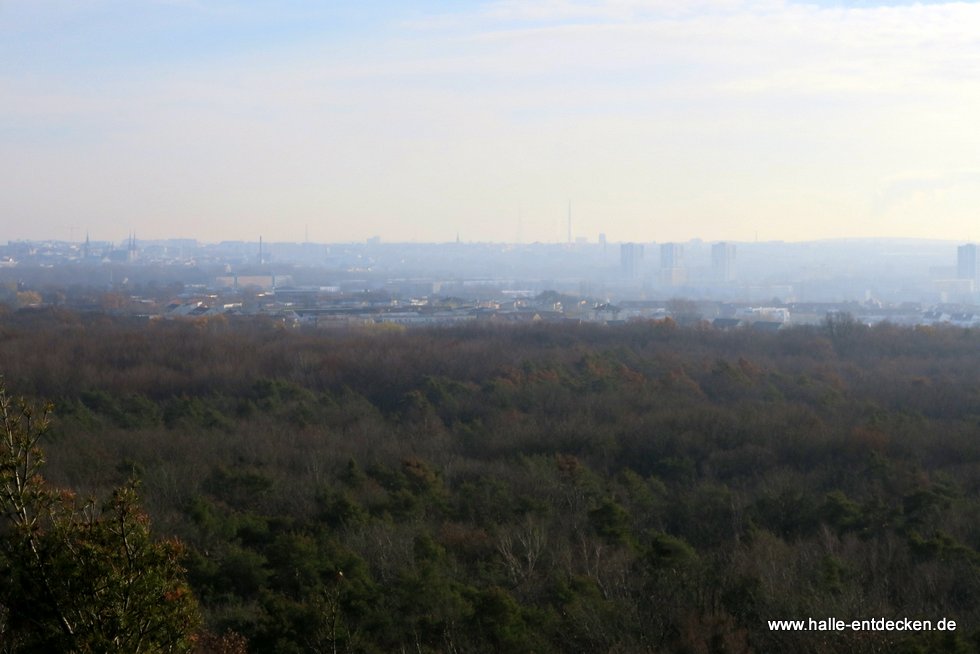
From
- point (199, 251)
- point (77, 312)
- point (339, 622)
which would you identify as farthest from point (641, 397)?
point (199, 251)

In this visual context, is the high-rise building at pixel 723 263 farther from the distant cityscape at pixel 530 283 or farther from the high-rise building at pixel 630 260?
the high-rise building at pixel 630 260

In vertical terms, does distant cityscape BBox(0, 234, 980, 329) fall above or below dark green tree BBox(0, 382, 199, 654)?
below

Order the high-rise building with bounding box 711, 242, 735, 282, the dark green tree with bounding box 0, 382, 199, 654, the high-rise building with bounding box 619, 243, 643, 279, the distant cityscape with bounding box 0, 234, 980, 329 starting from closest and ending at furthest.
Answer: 1. the dark green tree with bounding box 0, 382, 199, 654
2. the distant cityscape with bounding box 0, 234, 980, 329
3. the high-rise building with bounding box 711, 242, 735, 282
4. the high-rise building with bounding box 619, 243, 643, 279

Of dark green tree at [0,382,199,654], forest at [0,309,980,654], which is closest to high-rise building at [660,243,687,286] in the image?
forest at [0,309,980,654]

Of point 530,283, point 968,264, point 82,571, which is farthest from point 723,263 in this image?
point 82,571

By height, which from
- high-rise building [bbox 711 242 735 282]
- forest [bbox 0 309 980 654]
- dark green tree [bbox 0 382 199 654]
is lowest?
forest [bbox 0 309 980 654]

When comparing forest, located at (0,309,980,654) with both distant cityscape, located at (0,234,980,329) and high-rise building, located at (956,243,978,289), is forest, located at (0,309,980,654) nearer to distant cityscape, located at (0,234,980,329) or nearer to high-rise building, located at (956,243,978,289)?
distant cityscape, located at (0,234,980,329)
